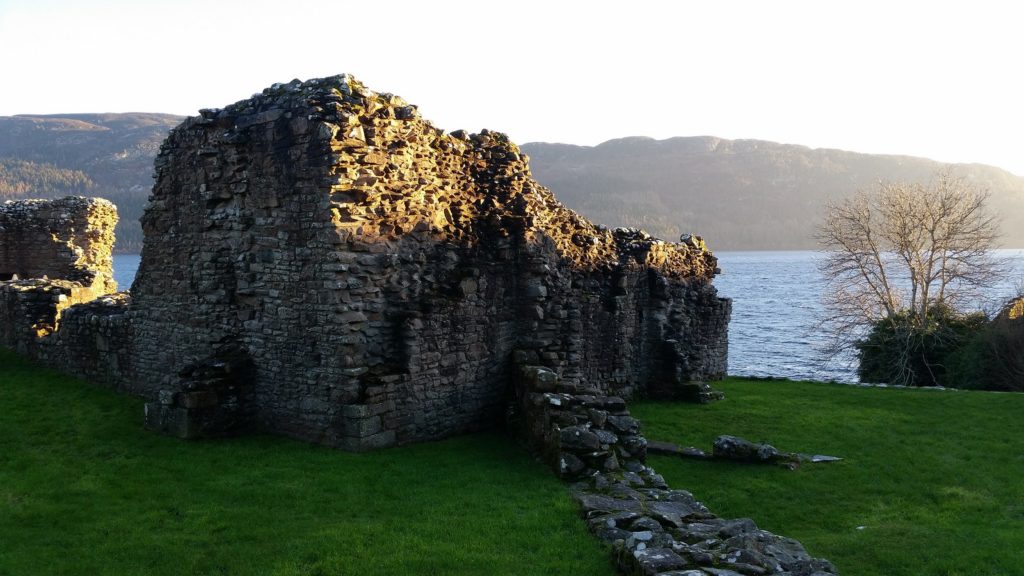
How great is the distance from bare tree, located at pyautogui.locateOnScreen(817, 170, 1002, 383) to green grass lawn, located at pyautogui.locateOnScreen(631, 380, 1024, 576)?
51.4 ft

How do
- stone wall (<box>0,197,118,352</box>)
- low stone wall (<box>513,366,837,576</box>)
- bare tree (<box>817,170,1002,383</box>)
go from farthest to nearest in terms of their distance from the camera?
1. bare tree (<box>817,170,1002,383</box>)
2. stone wall (<box>0,197,118,352</box>)
3. low stone wall (<box>513,366,837,576</box>)

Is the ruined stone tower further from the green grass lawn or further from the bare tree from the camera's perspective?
the bare tree

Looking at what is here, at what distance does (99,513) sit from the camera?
32.4 feet

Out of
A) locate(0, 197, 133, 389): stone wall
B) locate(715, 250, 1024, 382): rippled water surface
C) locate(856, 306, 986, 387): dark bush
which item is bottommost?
locate(715, 250, 1024, 382): rippled water surface

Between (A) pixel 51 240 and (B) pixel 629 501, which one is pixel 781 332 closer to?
(A) pixel 51 240

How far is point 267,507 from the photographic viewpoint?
33.4 ft

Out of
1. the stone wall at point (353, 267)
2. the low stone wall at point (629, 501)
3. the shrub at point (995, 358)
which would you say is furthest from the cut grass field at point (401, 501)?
the shrub at point (995, 358)

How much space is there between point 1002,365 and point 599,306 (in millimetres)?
21101

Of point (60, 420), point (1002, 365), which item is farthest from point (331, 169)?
point (1002, 365)

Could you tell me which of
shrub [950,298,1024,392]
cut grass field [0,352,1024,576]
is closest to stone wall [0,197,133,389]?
cut grass field [0,352,1024,576]

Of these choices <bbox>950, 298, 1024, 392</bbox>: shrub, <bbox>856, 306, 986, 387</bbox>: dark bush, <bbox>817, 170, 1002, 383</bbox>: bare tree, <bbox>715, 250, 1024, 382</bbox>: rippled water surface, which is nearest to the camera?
<bbox>950, 298, 1024, 392</bbox>: shrub

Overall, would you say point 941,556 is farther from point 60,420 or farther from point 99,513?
point 60,420

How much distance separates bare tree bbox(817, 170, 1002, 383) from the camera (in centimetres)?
Answer: 3694

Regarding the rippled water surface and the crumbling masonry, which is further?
the rippled water surface
